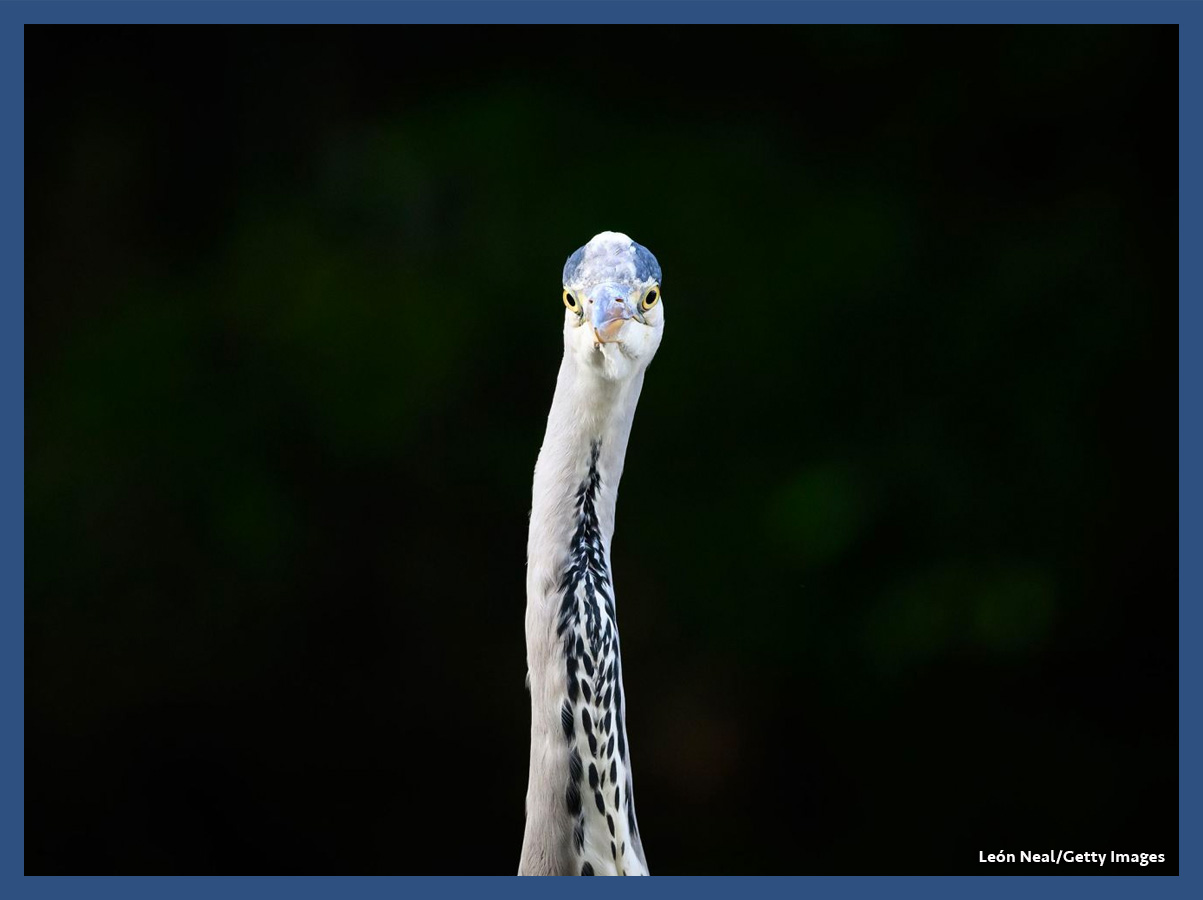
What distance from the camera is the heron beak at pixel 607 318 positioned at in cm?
164

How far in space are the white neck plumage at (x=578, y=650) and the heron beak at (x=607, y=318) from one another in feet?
0.10

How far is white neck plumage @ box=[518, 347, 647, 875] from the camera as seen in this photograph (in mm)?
1663

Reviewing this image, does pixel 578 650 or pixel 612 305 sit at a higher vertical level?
pixel 612 305

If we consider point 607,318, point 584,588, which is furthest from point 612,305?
point 584,588

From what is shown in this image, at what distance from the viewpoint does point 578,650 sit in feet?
5.45

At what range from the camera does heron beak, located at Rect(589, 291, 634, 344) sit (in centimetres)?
164

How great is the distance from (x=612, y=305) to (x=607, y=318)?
0.02 m

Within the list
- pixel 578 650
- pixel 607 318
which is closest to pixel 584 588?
pixel 578 650

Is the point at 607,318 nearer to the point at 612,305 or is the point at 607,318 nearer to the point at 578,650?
the point at 612,305

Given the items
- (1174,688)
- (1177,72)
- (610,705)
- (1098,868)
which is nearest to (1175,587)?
(1174,688)

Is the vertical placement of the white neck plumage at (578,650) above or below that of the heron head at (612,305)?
below

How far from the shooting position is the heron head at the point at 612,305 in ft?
5.41

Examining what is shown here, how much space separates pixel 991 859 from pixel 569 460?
1223 mm

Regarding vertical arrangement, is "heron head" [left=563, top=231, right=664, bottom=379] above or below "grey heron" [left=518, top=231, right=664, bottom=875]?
above
